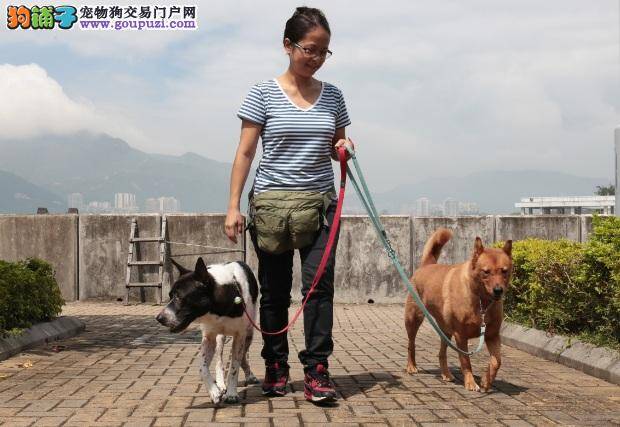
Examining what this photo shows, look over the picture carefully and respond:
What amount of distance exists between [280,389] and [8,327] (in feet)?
14.6

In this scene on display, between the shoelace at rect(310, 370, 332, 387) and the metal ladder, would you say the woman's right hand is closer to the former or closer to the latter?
the shoelace at rect(310, 370, 332, 387)

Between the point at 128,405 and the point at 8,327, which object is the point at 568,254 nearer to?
the point at 128,405

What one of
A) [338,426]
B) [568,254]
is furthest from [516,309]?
[338,426]

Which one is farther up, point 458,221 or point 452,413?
point 458,221

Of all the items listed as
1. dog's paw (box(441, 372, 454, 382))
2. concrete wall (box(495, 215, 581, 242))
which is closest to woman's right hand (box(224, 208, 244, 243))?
dog's paw (box(441, 372, 454, 382))

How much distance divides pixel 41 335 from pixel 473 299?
578cm

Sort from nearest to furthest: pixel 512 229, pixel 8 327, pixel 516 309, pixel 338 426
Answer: pixel 338 426
pixel 8 327
pixel 516 309
pixel 512 229

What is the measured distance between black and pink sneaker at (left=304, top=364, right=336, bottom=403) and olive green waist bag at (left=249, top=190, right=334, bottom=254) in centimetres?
96

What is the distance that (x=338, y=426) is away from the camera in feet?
16.8

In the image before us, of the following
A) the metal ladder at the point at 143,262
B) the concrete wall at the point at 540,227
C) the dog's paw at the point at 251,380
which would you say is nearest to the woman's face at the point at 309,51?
the dog's paw at the point at 251,380

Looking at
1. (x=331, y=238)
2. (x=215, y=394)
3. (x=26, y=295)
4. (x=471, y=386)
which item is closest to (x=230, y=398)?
(x=215, y=394)

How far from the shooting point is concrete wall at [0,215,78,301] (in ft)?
57.2

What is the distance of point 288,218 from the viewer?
5805 mm

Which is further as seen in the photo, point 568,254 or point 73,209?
point 73,209
